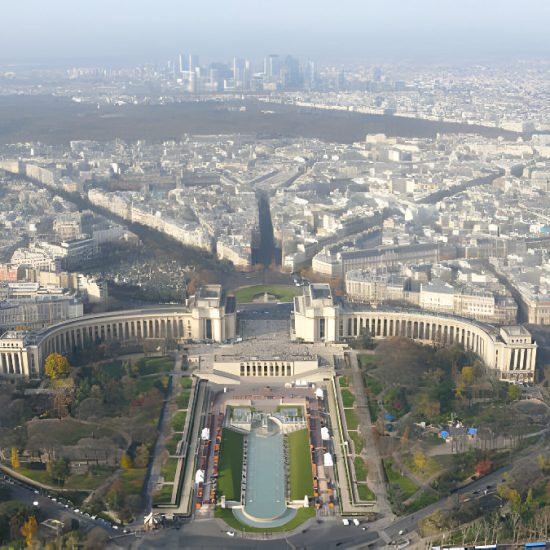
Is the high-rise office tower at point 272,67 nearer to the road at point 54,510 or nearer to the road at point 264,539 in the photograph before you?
the road at point 54,510

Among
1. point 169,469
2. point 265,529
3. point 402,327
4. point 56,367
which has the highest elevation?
point 56,367

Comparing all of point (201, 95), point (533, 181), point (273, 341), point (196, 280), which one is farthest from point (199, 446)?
point (201, 95)

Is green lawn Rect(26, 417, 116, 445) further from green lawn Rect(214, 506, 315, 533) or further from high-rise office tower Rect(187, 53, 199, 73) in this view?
high-rise office tower Rect(187, 53, 199, 73)

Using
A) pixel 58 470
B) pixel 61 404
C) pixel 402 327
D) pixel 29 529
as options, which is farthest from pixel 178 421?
pixel 402 327

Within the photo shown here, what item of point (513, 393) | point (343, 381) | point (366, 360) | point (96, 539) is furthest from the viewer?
point (366, 360)

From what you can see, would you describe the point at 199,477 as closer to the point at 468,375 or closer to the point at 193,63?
the point at 468,375

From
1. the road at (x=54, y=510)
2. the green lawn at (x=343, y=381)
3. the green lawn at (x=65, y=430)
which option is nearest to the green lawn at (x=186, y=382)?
the green lawn at (x=65, y=430)
